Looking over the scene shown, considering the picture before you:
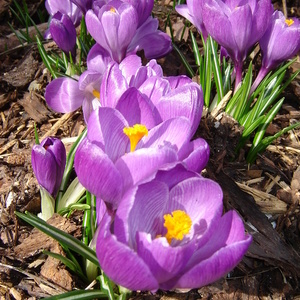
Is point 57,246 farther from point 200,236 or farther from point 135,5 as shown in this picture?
point 135,5

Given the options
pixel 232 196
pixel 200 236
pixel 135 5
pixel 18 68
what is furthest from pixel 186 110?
pixel 18 68

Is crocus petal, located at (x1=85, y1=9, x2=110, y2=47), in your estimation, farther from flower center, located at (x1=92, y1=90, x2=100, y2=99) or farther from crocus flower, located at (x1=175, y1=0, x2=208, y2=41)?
crocus flower, located at (x1=175, y1=0, x2=208, y2=41)

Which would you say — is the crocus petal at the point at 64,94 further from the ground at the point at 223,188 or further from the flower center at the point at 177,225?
the flower center at the point at 177,225

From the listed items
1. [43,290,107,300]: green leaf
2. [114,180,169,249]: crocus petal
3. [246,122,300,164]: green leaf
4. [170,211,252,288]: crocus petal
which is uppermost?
[114,180,169,249]: crocus petal

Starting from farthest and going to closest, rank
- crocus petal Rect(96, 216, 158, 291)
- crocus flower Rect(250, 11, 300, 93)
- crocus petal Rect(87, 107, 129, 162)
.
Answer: crocus flower Rect(250, 11, 300, 93) → crocus petal Rect(87, 107, 129, 162) → crocus petal Rect(96, 216, 158, 291)

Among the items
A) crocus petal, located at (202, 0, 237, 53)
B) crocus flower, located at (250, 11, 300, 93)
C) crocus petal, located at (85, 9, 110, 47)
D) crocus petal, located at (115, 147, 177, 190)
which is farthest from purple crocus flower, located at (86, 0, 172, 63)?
crocus petal, located at (115, 147, 177, 190)

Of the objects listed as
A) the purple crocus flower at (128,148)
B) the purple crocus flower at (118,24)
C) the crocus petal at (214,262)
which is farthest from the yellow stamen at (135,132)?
the purple crocus flower at (118,24)
